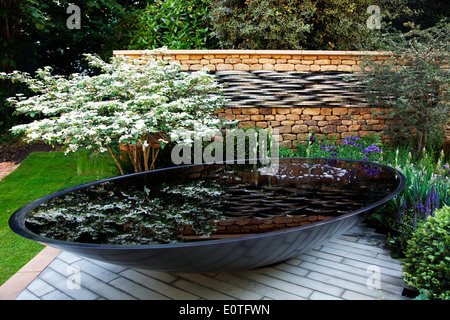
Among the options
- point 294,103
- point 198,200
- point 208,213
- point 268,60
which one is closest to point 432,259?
point 208,213

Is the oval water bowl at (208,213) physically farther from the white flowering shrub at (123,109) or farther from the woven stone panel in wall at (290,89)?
the woven stone panel in wall at (290,89)

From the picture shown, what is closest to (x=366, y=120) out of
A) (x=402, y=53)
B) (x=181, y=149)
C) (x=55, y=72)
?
(x=402, y=53)

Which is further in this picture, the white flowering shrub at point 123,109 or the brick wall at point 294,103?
the brick wall at point 294,103

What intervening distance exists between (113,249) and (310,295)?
1.14 meters

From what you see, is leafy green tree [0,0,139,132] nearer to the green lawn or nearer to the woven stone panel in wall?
the green lawn

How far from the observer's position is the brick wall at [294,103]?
517cm

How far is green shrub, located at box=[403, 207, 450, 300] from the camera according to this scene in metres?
1.70

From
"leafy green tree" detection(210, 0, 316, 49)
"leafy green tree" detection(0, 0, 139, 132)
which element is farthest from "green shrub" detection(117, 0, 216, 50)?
"leafy green tree" detection(0, 0, 139, 132)

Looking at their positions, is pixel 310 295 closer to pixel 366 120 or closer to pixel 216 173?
pixel 216 173

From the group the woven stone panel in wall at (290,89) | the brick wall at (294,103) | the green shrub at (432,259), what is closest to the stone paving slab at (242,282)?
the green shrub at (432,259)

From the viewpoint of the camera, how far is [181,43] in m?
5.60

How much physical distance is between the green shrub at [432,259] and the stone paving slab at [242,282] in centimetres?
13

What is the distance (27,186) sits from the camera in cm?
419

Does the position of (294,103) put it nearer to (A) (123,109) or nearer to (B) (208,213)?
(A) (123,109)
